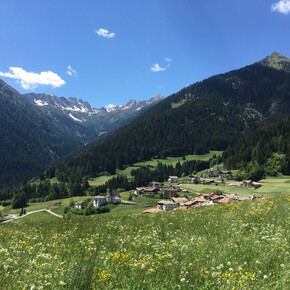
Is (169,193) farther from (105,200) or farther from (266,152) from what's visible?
(266,152)

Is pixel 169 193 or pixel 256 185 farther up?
pixel 256 185

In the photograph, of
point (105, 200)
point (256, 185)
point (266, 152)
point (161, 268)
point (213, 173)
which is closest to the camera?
point (161, 268)

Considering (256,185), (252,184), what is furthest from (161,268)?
(252,184)

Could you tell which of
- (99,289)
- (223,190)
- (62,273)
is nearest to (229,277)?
(99,289)

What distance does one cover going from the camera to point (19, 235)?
342 inches

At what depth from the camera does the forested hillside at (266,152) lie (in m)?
92.1

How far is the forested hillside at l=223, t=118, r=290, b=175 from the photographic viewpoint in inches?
3625

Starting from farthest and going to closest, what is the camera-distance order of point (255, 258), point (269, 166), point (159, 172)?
point (159, 172) < point (269, 166) < point (255, 258)

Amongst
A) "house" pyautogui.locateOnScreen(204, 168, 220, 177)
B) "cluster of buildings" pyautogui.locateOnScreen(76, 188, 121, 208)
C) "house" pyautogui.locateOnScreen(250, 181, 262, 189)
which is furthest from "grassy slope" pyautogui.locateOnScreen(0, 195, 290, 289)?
"house" pyautogui.locateOnScreen(204, 168, 220, 177)

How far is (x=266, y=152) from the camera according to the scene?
332 ft

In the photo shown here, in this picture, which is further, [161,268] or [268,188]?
[268,188]

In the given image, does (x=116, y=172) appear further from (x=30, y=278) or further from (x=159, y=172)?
(x=30, y=278)

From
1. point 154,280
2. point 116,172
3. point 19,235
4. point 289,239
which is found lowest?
point 116,172

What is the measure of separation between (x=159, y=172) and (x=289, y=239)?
153454 mm
